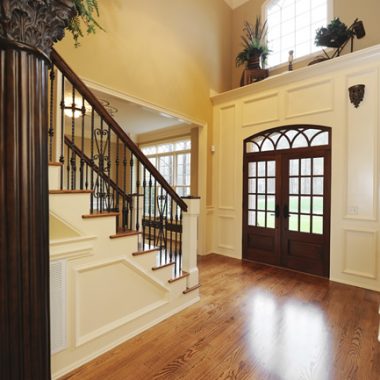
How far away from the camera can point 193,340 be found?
2.20 metres

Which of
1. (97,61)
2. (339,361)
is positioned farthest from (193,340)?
(97,61)

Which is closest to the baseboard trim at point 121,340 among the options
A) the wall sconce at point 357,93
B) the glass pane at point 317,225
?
the glass pane at point 317,225

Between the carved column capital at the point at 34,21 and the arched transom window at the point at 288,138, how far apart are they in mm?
3734

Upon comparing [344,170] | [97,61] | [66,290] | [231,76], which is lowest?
[66,290]

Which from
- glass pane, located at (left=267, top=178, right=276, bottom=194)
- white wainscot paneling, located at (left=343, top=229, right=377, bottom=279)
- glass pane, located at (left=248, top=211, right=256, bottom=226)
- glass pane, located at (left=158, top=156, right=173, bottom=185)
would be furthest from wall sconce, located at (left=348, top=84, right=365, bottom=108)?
glass pane, located at (left=158, top=156, right=173, bottom=185)

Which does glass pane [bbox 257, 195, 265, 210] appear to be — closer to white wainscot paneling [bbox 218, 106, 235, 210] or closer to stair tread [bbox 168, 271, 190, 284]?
white wainscot paneling [bbox 218, 106, 235, 210]

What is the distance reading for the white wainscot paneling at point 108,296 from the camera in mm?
1896

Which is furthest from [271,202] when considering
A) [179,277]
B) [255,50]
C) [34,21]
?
[34,21]

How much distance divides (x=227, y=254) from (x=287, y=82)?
3.31m

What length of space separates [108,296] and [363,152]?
3.69 m

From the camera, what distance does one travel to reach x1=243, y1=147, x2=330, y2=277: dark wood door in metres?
3.80

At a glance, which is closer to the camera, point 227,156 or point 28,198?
point 28,198

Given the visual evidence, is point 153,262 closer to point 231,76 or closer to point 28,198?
point 28,198

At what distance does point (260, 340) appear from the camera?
2.20m
